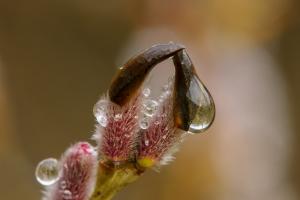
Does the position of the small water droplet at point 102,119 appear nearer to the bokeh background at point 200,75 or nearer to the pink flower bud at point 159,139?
the pink flower bud at point 159,139

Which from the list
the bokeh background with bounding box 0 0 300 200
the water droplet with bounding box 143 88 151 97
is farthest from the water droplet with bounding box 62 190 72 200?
the bokeh background with bounding box 0 0 300 200

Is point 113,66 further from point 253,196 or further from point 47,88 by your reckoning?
point 253,196

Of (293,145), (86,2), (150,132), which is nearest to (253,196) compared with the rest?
(293,145)

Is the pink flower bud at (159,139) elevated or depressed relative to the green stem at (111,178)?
elevated

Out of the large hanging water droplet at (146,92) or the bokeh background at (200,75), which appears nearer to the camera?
the large hanging water droplet at (146,92)

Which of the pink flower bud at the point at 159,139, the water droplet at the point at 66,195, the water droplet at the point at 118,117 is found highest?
the water droplet at the point at 118,117

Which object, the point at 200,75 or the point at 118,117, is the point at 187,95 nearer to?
the point at 118,117

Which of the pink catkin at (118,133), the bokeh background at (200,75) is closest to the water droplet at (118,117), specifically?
the pink catkin at (118,133)

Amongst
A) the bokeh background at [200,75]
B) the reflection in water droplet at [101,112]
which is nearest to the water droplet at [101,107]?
the reflection in water droplet at [101,112]
